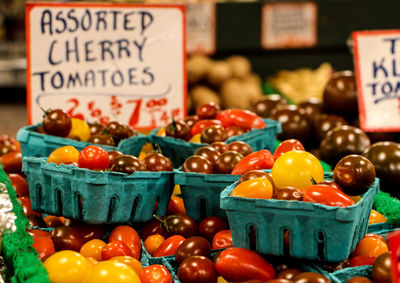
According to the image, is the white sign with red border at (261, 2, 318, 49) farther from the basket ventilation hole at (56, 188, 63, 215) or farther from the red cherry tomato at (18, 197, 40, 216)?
the basket ventilation hole at (56, 188, 63, 215)

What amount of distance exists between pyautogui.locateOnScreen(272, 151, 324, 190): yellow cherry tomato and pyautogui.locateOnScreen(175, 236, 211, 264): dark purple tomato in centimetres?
28

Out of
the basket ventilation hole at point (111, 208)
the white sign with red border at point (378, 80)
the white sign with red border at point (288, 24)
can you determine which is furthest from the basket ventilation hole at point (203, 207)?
the white sign with red border at point (288, 24)

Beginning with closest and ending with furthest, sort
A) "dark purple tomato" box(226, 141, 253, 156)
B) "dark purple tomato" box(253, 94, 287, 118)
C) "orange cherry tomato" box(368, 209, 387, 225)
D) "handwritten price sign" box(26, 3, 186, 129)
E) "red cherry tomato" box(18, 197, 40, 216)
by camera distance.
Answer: "orange cherry tomato" box(368, 209, 387, 225), "dark purple tomato" box(226, 141, 253, 156), "red cherry tomato" box(18, 197, 40, 216), "handwritten price sign" box(26, 3, 186, 129), "dark purple tomato" box(253, 94, 287, 118)

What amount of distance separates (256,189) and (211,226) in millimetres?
373

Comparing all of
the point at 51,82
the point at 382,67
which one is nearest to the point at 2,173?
the point at 51,82

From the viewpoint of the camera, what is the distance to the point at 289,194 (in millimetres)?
1434

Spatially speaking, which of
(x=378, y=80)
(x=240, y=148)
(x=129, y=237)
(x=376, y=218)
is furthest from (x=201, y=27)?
(x=129, y=237)

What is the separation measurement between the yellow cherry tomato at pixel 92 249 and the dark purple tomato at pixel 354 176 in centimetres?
75

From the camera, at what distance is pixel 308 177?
158cm

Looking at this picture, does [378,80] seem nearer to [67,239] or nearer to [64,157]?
[64,157]

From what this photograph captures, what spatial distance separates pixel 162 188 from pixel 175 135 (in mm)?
454

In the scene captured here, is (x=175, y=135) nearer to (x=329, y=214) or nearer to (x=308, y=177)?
(x=308, y=177)

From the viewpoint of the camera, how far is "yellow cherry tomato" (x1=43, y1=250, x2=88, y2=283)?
1467 mm

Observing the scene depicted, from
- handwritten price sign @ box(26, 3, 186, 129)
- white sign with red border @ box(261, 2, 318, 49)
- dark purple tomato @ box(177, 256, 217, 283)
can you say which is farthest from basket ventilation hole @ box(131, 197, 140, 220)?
white sign with red border @ box(261, 2, 318, 49)
